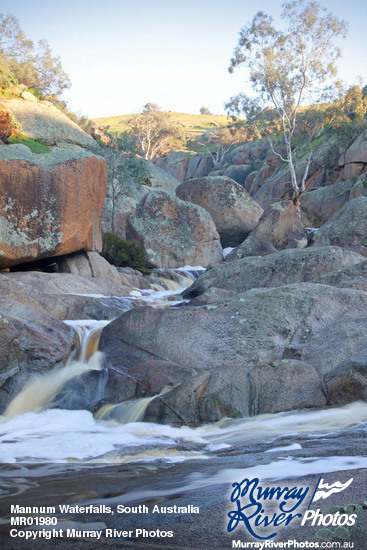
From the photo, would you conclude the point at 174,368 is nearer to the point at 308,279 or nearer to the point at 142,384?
the point at 142,384

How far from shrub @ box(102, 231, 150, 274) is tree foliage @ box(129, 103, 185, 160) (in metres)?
44.1

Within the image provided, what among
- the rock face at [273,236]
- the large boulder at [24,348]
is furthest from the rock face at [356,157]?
the large boulder at [24,348]

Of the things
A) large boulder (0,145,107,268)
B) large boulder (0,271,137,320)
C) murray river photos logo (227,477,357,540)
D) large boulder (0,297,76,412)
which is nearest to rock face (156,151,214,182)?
large boulder (0,145,107,268)

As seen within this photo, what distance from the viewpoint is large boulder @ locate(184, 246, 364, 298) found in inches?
587

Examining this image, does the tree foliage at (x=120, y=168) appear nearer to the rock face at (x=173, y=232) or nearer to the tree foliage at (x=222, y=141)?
the rock face at (x=173, y=232)

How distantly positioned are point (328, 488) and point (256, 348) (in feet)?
18.5

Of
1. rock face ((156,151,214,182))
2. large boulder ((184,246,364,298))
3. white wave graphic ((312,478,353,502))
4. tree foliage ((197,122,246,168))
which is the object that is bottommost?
large boulder ((184,246,364,298))

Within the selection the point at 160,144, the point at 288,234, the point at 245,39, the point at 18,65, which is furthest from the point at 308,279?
the point at 160,144

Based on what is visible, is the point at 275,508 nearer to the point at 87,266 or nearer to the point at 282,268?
the point at 282,268

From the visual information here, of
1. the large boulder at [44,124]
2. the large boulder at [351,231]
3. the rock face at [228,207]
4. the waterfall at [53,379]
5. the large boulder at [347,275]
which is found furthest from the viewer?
the large boulder at [44,124]

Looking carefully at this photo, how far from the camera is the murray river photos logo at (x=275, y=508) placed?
2.85 meters

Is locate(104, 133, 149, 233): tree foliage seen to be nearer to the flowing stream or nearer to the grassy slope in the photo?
the flowing stream

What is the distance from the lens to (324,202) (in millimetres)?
38250

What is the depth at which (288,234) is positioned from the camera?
2517 centimetres
